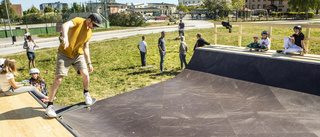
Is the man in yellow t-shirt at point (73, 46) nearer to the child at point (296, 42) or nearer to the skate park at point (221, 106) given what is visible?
the skate park at point (221, 106)

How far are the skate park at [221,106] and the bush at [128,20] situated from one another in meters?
39.1

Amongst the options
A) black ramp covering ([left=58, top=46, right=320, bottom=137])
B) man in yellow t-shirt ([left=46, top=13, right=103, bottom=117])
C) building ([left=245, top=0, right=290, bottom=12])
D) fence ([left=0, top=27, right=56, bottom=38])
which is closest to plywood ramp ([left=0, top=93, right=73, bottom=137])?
man in yellow t-shirt ([left=46, top=13, right=103, bottom=117])

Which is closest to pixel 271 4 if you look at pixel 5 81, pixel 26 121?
pixel 5 81

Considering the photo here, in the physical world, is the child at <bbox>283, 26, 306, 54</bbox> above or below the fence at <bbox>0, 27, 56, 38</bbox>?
below

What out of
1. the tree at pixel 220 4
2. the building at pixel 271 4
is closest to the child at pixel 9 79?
the tree at pixel 220 4

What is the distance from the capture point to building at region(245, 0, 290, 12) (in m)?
82.4

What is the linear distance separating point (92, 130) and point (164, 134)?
1.62 metres

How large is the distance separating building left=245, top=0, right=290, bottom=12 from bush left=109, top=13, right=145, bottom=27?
53315 millimetres

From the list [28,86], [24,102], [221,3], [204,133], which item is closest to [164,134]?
[204,133]

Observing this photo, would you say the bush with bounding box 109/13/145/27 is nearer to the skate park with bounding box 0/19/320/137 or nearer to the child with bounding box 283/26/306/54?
the skate park with bounding box 0/19/320/137

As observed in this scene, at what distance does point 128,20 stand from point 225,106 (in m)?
43.3

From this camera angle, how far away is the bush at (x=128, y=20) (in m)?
46.1

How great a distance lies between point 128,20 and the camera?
4703 centimetres

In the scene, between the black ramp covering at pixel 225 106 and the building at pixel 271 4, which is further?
the building at pixel 271 4
